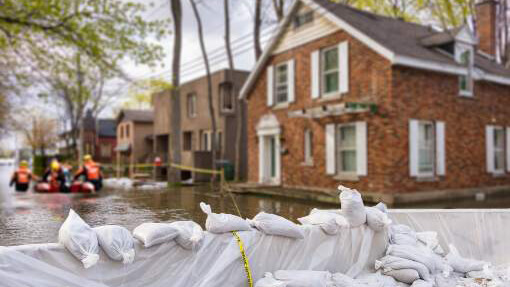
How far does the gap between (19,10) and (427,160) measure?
13.5 m

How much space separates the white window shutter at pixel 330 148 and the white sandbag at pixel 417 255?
28.3 feet

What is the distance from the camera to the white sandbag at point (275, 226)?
16.6 ft

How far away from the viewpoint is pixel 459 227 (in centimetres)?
681

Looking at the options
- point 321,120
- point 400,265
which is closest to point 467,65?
point 321,120

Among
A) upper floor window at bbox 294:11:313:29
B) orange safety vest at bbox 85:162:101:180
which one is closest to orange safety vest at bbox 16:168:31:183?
orange safety vest at bbox 85:162:101:180

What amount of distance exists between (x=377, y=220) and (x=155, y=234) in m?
2.90

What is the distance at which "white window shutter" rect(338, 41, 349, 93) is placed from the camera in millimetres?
14183

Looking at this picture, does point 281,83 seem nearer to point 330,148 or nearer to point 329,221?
point 330,148

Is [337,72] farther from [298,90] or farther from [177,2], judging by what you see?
[177,2]

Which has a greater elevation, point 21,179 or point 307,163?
point 307,163

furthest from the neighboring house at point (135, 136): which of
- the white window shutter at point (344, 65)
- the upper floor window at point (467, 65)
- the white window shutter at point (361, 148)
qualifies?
the upper floor window at point (467, 65)

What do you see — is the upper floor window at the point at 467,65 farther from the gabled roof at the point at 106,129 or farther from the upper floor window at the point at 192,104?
the gabled roof at the point at 106,129

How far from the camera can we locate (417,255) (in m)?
5.61

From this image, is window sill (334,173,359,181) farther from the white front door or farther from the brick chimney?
the brick chimney
